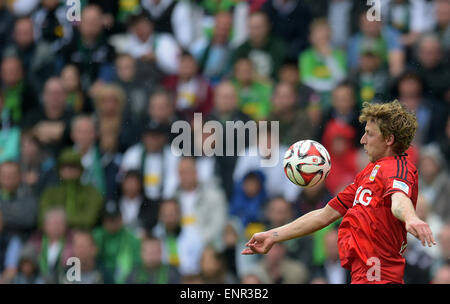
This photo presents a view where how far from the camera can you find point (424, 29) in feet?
34.0

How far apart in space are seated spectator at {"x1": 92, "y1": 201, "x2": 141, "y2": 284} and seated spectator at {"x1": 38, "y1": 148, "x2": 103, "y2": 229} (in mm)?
171

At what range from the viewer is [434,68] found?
9.97 m

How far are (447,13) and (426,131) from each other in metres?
1.63

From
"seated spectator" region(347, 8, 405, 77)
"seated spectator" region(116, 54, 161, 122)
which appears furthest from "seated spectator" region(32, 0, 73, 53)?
"seated spectator" region(347, 8, 405, 77)

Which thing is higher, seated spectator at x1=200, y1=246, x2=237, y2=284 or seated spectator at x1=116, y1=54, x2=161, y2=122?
seated spectator at x1=116, y1=54, x2=161, y2=122

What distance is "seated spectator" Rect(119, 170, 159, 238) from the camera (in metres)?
10.3

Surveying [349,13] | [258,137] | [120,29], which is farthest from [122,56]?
[349,13]

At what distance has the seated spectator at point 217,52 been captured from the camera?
35.9ft

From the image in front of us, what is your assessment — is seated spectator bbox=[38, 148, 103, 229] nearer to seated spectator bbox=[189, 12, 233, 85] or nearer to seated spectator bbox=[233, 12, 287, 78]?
seated spectator bbox=[189, 12, 233, 85]

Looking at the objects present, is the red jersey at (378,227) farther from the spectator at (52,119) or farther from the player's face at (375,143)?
the spectator at (52,119)

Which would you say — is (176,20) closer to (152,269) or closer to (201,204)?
(201,204)

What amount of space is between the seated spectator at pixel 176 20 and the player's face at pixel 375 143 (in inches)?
229

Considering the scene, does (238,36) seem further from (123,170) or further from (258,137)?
(123,170)

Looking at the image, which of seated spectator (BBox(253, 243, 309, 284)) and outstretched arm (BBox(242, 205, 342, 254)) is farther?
seated spectator (BBox(253, 243, 309, 284))
